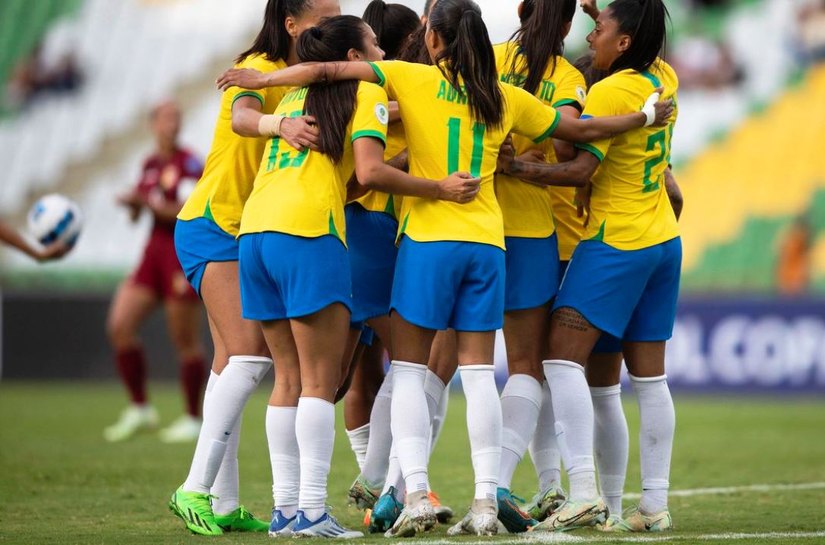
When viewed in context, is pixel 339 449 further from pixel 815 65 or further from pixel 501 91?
pixel 815 65

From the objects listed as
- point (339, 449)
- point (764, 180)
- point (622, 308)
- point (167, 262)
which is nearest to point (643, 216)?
point (622, 308)

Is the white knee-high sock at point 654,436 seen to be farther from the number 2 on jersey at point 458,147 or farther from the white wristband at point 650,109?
the number 2 on jersey at point 458,147

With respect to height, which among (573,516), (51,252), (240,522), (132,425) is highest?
(51,252)

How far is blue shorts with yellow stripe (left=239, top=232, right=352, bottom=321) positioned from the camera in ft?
15.7

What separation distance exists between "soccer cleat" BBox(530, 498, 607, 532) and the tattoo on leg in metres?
0.70

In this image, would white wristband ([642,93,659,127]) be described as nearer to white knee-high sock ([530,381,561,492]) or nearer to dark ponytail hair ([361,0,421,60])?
dark ponytail hair ([361,0,421,60])

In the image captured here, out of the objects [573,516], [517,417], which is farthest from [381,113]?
[573,516]

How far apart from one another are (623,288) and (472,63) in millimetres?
1112

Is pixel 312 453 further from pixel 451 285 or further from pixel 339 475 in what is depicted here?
pixel 339 475

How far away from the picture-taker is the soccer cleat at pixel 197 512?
509 cm

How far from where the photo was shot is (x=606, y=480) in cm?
541

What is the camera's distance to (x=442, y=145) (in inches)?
195

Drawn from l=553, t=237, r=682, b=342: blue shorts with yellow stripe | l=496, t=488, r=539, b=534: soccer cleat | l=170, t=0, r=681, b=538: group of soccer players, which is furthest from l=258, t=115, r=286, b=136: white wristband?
l=496, t=488, r=539, b=534: soccer cleat

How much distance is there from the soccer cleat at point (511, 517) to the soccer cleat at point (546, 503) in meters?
0.49
